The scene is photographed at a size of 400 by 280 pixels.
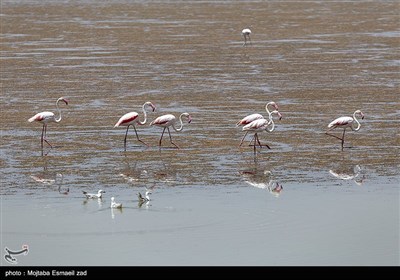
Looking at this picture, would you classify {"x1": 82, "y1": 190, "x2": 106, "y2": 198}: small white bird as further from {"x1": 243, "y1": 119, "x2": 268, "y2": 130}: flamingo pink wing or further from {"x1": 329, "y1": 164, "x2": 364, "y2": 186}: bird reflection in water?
{"x1": 243, "y1": 119, "x2": 268, "y2": 130}: flamingo pink wing

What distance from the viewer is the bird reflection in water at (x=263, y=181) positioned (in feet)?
54.2

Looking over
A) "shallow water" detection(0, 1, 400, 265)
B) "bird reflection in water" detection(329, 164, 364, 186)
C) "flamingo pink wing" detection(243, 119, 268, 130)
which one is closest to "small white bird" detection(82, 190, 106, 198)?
"shallow water" detection(0, 1, 400, 265)

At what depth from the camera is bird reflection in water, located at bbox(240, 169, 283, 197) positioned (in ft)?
54.2

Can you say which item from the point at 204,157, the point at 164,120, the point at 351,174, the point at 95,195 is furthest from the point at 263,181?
the point at 164,120

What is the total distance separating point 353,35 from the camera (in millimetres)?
41906

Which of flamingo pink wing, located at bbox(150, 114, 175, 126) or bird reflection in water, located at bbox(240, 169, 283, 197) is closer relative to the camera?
bird reflection in water, located at bbox(240, 169, 283, 197)

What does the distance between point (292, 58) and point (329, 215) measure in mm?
19391

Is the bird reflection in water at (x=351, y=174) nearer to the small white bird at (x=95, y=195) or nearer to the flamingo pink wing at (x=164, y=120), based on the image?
the flamingo pink wing at (x=164, y=120)

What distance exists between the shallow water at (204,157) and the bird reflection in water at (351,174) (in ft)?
0.14

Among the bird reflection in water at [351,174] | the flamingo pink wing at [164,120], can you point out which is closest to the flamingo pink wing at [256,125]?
the flamingo pink wing at [164,120]

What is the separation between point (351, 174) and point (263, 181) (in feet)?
5.03

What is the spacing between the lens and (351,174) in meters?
17.5

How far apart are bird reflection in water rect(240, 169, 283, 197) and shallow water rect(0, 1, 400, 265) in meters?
0.05
